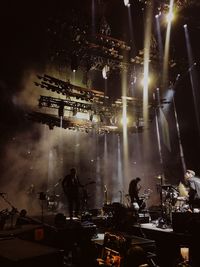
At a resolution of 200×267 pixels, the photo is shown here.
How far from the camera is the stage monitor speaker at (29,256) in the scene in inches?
79.7

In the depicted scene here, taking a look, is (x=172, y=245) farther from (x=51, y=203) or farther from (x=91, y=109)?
(x=51, y=203)

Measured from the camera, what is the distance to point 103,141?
2316 centimetres

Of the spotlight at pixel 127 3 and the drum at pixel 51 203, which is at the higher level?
the spotlight at pixel 127 3

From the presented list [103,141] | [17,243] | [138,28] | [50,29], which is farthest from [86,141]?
[17,243]

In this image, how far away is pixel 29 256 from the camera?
6.82 ft

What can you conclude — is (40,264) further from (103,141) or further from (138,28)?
(103,141)

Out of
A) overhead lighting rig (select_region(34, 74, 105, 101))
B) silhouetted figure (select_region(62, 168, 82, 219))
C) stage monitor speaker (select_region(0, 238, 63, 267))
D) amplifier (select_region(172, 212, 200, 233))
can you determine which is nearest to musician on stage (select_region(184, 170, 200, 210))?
amplifier (select_region(172, 212, 200, 233))

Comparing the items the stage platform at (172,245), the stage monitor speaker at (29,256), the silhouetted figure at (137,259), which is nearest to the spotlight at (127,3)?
the stage platform at (172,245)

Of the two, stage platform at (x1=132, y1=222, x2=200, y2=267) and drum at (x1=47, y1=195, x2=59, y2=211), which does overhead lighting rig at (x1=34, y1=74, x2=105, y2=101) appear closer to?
drum at (x1=47, y1=195, x2=59, y2=211)

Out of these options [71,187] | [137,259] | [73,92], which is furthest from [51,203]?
[137,259]

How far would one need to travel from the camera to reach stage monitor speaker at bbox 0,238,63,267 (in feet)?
6.64

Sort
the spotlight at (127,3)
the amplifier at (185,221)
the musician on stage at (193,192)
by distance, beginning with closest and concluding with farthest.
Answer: the amplifier at (185,221), the musician on stage at (193,192), the spotlight at (127,3)

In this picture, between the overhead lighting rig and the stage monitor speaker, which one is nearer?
the stage monitor speaker

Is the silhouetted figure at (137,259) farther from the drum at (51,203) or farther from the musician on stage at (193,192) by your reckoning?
the drum at (51,203)
